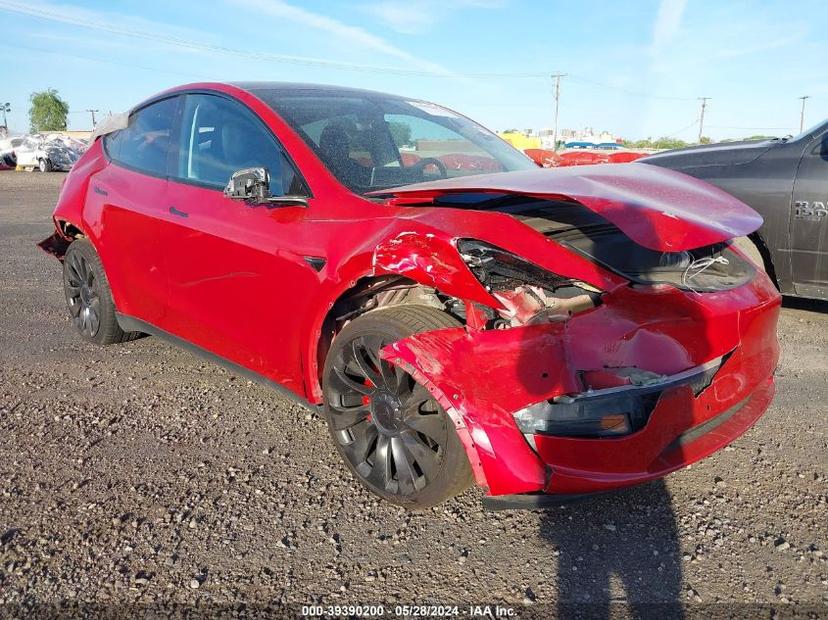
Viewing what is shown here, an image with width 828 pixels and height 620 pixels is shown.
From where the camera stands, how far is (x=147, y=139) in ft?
13.3

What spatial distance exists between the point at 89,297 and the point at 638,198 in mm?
3622

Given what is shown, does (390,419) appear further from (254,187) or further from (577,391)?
(254,187)

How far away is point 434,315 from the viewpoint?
2.48 m

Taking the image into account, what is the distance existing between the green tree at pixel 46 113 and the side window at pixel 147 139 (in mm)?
104240

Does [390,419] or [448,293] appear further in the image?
[390,419]

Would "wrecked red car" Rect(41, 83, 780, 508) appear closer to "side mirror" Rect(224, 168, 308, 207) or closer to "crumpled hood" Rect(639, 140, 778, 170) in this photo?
"side mirror" Rect(224, 168, 308, 207)

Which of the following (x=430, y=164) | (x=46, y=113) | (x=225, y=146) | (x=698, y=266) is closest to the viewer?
(x=698, y=266)

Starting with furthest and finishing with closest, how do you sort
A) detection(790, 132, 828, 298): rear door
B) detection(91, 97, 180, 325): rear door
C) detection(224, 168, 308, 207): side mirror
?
detection(790, 132, 828, 298): rear door
detection(91, 97, 180, 325): rear door
detection(224, 168, 308, 207): side mirror

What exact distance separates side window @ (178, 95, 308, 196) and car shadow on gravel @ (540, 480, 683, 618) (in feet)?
5.75

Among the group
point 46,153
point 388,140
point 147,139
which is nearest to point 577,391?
point 388,140

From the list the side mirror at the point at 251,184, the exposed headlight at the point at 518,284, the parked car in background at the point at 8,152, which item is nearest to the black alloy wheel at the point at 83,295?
the side mirror at the point at 251,184

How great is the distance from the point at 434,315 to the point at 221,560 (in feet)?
3.68

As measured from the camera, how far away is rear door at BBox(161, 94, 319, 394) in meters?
2.95

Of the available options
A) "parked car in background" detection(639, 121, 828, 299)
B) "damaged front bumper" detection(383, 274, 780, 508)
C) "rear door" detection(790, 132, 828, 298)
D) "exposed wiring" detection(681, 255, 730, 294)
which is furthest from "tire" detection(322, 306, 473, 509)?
"rear door" detection(790, 132, 828, 298)
